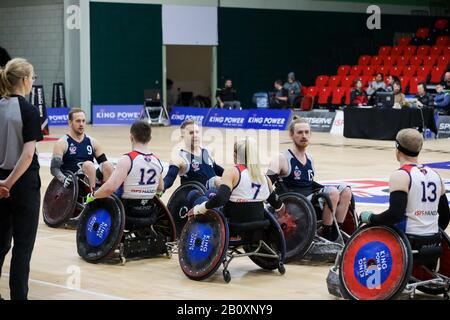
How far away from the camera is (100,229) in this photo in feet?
27.0

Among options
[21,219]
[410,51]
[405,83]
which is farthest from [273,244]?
[410,51]

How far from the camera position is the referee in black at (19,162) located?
5.99m

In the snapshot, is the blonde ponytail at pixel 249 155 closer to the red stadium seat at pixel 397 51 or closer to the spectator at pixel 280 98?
the spectator at pixel 280 98

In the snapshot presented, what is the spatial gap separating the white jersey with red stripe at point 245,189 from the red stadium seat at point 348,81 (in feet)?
72.5

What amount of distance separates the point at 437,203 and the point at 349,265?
0.78 meters

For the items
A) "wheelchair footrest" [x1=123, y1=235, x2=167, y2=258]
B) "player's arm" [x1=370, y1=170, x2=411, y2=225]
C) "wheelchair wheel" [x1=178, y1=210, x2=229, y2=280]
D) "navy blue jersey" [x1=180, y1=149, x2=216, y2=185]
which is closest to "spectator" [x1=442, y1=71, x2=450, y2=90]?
"navy blue jersey" [x1=180, y1=149, x2=216, y2=185]

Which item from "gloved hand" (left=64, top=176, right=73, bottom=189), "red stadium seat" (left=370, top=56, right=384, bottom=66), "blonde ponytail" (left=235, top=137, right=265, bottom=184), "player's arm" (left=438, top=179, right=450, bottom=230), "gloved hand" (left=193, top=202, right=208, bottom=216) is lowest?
"gloved hand" (left=64, top=176, right=73, bottom=189)

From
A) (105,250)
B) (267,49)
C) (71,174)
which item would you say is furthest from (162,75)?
(105,250)

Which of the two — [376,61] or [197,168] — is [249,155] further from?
[376,61]

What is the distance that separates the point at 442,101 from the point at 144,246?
16.5 metres

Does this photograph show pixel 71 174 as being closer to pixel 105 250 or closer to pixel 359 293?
pixel 105 250

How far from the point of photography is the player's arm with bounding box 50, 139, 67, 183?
1027 cm

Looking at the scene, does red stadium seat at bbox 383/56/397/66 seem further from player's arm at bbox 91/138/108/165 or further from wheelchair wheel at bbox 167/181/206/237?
wheelchair wheel at bbox 167/181/206/237

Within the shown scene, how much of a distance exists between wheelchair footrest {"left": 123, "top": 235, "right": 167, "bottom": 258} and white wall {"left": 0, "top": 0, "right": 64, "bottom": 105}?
71.8 ft
